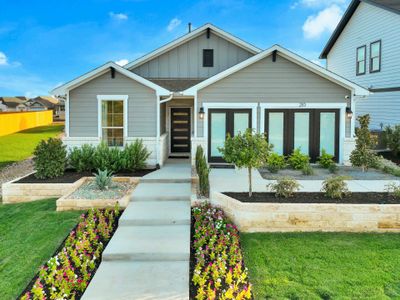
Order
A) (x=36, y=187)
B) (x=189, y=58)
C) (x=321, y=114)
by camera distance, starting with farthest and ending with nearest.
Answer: (x=189, y=58) < (x=321, y=114) < (x=36, y=187)

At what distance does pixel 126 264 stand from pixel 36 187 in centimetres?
533

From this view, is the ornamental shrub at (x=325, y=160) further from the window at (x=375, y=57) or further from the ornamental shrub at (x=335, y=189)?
the window at (x=375, y=57)

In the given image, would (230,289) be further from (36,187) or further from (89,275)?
(36,187)

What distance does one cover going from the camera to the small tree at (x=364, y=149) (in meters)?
13.1

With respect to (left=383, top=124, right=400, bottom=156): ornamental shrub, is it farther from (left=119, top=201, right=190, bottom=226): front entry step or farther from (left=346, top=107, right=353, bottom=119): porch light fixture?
(left=119, top=201, right=190, bottom=226): front entry step

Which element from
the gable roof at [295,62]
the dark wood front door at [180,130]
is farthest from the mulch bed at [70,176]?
the dark wood front door at [180,130]

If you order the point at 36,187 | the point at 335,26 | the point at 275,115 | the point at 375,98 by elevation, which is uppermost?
the point at 335,26

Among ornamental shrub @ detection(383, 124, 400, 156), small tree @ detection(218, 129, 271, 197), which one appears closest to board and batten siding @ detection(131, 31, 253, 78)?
ornamental shrub @ detection(383, 124, 400, 156)

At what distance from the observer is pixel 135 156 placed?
12766mm

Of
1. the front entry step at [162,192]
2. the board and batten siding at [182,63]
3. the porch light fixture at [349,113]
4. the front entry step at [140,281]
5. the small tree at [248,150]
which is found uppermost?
the board and batten siding at [182,63]

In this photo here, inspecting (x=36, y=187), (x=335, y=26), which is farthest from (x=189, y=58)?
(x=335, y=26)

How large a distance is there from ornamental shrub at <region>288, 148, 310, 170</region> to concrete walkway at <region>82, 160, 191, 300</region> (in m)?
5.27

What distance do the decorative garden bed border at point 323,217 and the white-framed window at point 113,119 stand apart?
721 centimetres

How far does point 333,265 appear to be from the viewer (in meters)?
6.53
